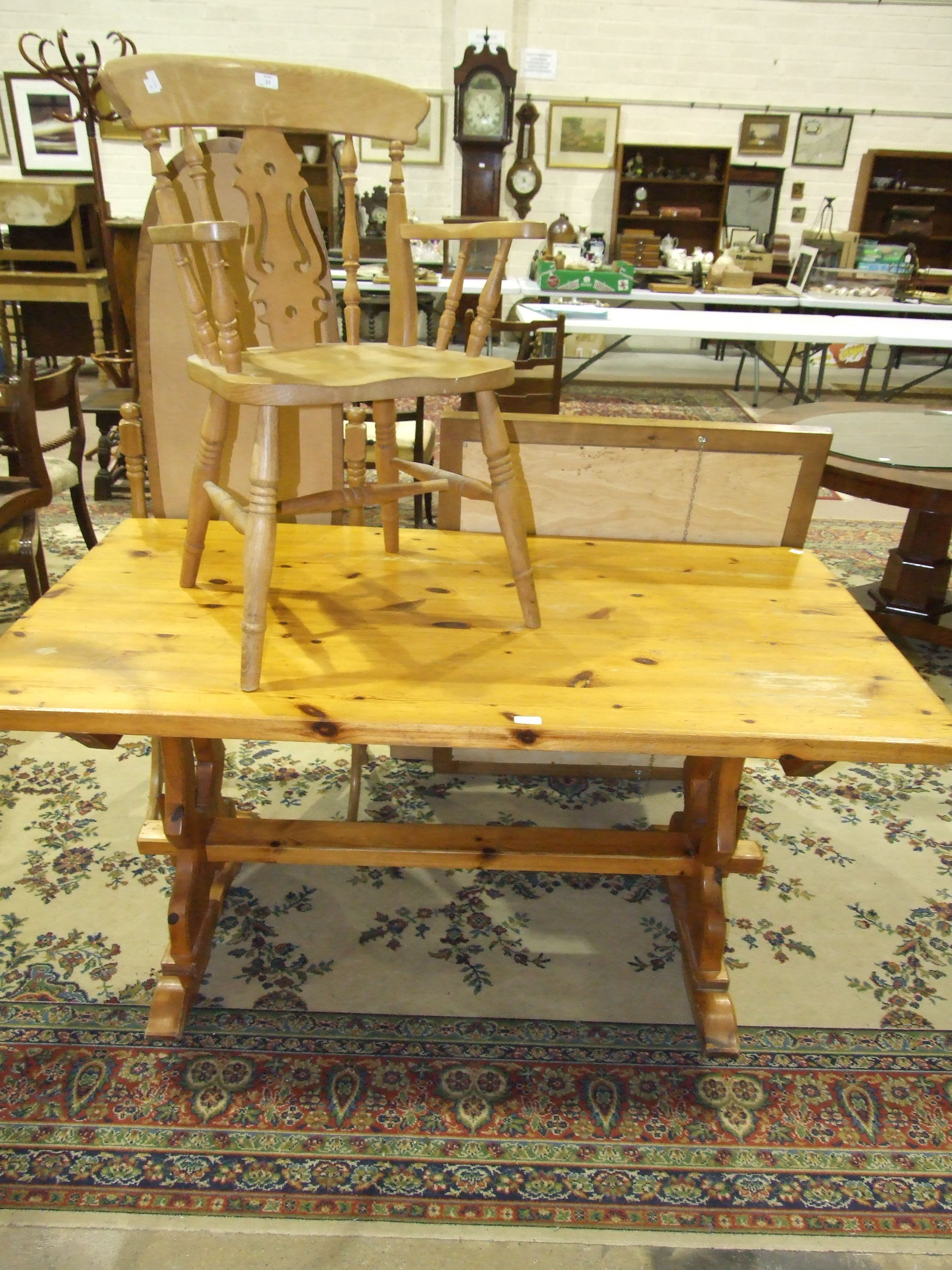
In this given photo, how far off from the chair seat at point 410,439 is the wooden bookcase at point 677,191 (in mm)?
4760

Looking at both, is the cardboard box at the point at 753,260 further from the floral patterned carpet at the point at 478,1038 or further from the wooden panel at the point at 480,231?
the wooden panel at the point at 480,231

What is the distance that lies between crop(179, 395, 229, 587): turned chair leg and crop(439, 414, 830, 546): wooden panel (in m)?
0.48

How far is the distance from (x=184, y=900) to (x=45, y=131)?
7.59 meters

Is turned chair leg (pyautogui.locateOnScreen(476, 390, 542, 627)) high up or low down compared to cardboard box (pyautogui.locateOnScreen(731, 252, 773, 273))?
down

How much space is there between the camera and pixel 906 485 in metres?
2.49

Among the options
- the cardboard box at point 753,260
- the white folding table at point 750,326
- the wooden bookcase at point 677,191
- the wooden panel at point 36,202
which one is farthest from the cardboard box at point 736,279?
the wooden panel at point 36,202

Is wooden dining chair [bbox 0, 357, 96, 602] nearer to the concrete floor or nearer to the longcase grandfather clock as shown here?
the concrete floor

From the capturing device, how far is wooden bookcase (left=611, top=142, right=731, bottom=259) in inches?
284

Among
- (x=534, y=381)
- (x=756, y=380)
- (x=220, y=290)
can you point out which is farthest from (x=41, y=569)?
(x=756, y=380)

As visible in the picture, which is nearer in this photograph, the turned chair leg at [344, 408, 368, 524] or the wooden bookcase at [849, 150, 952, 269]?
the turned chair leg at [344, 408, 368, 524]

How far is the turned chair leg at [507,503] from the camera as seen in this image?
137 centimetres

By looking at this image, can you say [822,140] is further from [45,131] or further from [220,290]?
[220,290]

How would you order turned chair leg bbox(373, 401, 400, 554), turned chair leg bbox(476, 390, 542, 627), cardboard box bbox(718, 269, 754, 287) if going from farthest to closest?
cardboard box bbox(718, 269, 754, 287) < turned chair leg bbox(373, 401, 400, 554) < turned chair leg bbox(476, 390, 542, 627)

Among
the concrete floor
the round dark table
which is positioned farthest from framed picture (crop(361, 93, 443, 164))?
the concrete floor
